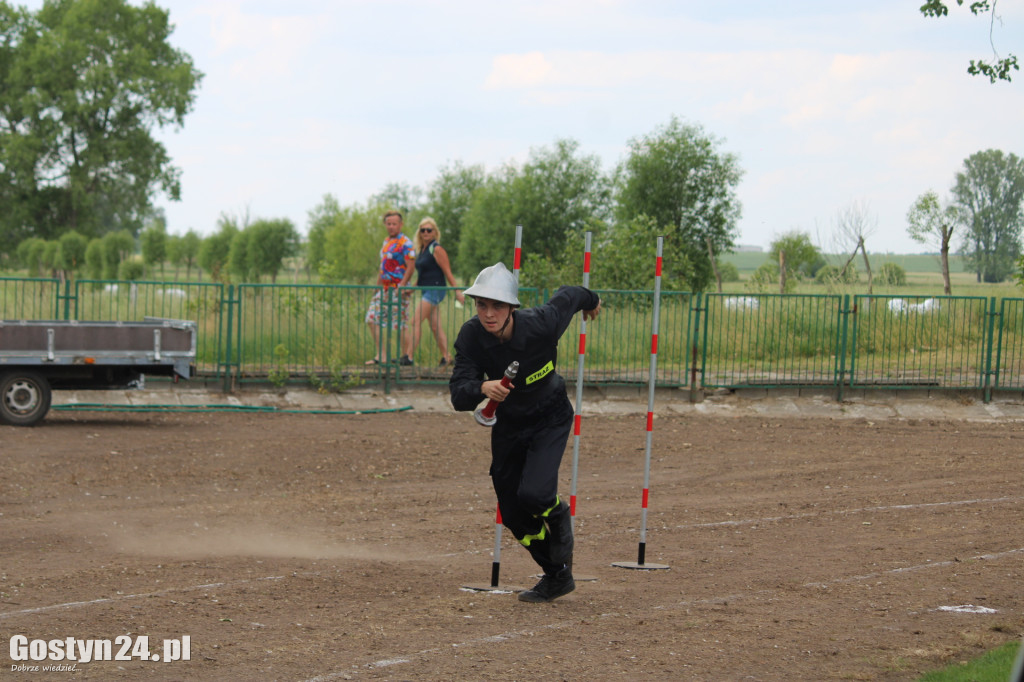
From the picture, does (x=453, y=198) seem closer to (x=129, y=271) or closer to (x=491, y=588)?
(x=129, y=271)

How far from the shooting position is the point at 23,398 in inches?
559

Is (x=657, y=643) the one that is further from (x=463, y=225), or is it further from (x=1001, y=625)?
(x=463, y=225)

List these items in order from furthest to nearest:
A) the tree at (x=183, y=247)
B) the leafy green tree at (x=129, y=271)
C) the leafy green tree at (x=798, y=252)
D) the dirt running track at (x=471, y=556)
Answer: the tree at (x=183, y=247), the leafy green tree at (x=129, y=271), the leafy green tree at (x=798, y=252), the dirt running track at (x=471, y=556)

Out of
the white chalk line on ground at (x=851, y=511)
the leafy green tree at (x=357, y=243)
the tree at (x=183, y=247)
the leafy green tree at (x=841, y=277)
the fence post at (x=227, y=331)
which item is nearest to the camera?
the white chalk line on ground at (x=851, y=511)

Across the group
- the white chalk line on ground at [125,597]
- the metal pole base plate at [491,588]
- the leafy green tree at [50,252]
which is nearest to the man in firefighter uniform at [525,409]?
the metal pole base plate at [491,588]

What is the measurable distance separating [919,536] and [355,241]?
73.3 meters

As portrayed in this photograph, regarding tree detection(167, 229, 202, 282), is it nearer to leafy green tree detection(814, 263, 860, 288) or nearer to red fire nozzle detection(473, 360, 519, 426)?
leafy green tree detection(814, 263, 860, 288)

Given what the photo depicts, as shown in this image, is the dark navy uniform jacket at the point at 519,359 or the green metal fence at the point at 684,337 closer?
the dark navy uniform jacket at the point at 519,359

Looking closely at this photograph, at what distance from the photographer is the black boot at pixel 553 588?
7156 mm

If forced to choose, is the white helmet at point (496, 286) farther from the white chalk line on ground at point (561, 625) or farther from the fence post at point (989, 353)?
the fence post at point (989, 353)

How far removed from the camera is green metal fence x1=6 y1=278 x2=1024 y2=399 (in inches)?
704

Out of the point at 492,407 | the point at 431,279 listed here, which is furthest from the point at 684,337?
the point at 492,407

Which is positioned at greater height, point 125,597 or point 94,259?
point 94,259

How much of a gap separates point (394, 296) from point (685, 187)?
39207 mm
